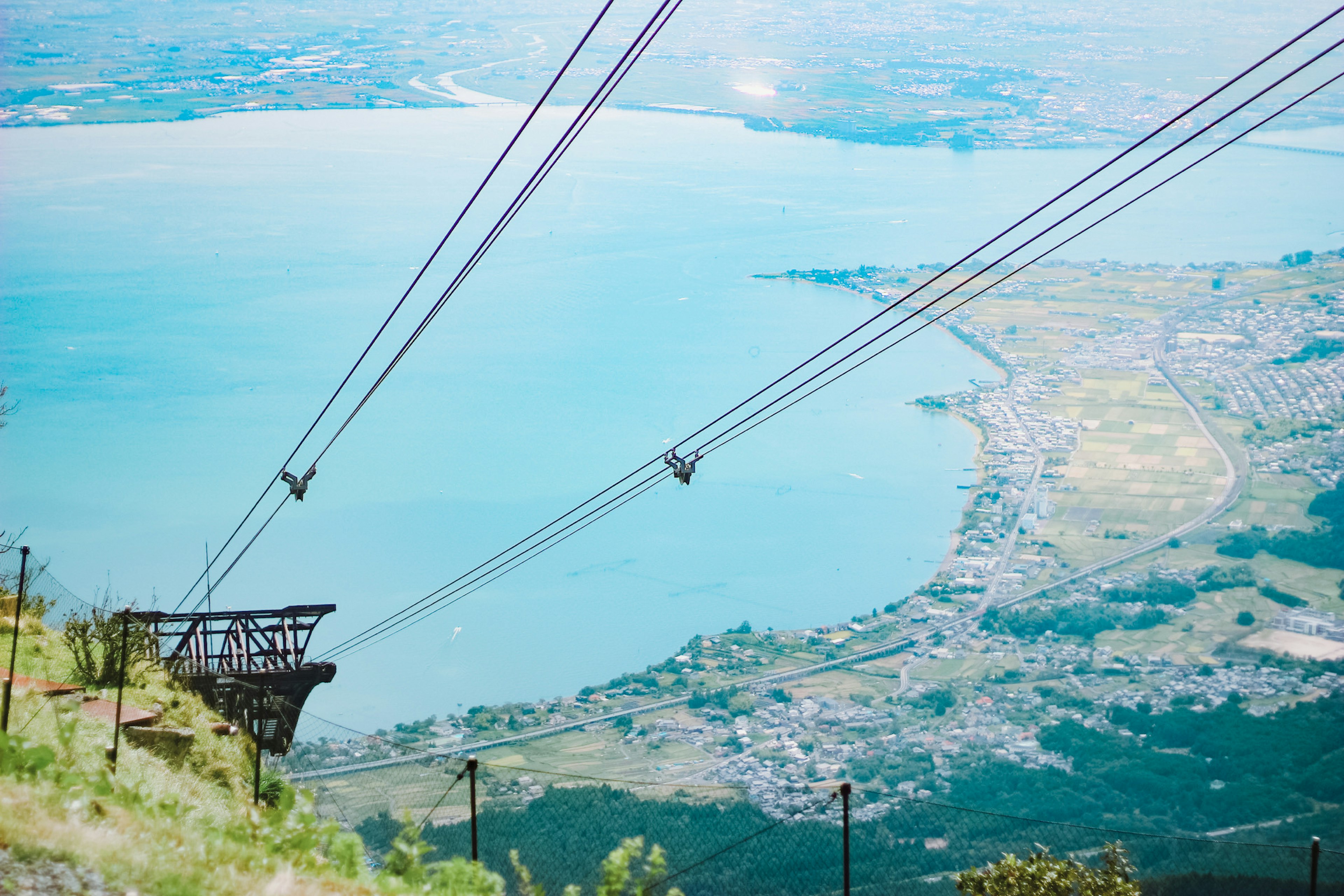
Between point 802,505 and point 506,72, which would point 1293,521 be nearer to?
point 802,505

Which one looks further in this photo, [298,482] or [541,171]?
[298,482]

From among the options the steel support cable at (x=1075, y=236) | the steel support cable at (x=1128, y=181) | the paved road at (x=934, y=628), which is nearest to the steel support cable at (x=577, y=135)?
the steel support cable at (x=1128, y=181)

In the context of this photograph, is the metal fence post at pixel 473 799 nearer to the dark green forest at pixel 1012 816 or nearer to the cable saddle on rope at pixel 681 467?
the cable saddle on rope at pixel 681 467

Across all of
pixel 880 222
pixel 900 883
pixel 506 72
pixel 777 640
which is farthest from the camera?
pixel 506 72

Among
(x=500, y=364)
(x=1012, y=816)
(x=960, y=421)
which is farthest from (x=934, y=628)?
(x=500, y=364)

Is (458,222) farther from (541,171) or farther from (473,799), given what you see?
(473,799)

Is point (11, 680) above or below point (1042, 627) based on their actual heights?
below

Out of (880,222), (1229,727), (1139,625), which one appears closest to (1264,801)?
(1229,727)
